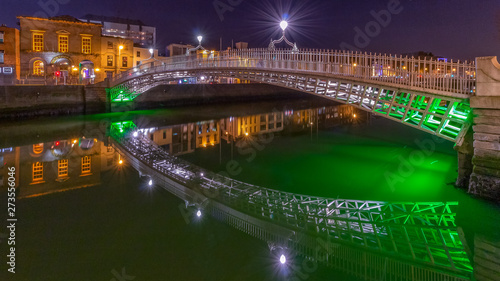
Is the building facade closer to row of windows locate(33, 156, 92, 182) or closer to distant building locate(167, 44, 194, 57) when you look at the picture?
distant building locate(167, 44, 194, 57)

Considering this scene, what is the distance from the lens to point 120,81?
28688 millimetres

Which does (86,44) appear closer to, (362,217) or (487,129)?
(362,217)

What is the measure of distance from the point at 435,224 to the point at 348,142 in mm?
10119

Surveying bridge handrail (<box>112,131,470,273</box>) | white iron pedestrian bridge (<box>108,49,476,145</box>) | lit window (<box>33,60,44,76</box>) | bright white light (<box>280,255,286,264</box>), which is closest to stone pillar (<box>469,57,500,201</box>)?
white iron pedestrian bridge (<box>108,49,476,145</box>)

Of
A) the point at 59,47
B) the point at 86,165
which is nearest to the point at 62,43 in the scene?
the point at 59,47

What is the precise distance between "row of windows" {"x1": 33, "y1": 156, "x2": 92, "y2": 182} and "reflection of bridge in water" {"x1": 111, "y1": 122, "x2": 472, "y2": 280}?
3.78 metres

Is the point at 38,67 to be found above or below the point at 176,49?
below

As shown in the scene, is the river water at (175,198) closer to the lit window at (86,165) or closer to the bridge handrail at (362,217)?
the lit window at (86,165)

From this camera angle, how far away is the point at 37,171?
1213 centimetres

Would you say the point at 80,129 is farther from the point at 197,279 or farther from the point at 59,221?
the point at 197,279

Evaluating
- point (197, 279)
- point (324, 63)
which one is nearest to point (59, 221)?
point (197, 279)

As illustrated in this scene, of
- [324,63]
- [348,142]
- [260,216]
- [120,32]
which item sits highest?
[120,32]

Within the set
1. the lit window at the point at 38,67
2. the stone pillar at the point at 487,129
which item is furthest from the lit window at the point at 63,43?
the stone pillar at the point at 487,129

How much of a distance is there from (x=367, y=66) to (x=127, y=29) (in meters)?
63.9
